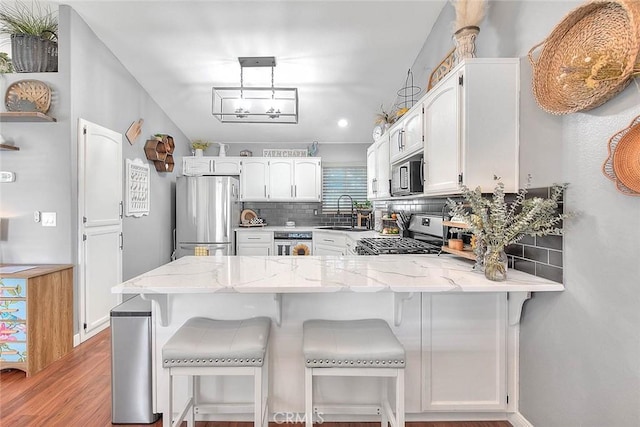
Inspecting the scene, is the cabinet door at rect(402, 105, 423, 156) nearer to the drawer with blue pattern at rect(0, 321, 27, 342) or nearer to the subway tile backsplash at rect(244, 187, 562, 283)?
the subway tile backsplash at rect(244, 187, 562, 283)

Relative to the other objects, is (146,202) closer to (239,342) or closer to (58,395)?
(58,395)

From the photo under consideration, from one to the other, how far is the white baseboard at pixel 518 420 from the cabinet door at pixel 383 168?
1890mm

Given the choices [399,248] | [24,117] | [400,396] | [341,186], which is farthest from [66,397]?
[341,186]

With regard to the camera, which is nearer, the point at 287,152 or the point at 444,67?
the point at 444,67

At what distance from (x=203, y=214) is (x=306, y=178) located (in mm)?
1657

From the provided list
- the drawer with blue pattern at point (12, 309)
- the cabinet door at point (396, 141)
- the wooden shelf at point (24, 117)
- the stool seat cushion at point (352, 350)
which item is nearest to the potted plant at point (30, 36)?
the wooden shelf at point (24, 117)

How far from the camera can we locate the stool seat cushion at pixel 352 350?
1341 mm

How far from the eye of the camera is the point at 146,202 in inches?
164

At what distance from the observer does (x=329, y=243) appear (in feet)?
15.4

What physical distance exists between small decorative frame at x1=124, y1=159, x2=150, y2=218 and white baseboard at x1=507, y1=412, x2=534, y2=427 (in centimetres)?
387

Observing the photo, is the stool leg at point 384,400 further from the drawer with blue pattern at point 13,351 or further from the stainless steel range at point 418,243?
the drawer with blue pattern at point 13,351

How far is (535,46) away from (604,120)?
19.4 inches

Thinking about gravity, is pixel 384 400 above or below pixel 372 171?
below

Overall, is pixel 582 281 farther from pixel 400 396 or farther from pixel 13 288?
pixel 13 288
